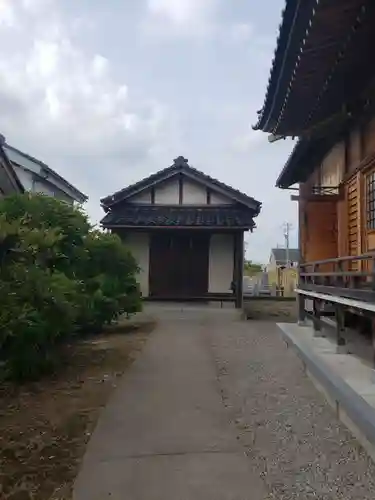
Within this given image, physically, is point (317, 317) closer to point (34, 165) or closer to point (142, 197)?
point (142, 197)

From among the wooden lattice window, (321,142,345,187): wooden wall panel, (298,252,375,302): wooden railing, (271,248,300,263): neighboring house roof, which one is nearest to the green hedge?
(298,252,375,302): wooden railing

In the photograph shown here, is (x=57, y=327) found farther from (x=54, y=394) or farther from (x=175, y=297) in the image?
(x=175, y=297)

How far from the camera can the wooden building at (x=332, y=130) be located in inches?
189

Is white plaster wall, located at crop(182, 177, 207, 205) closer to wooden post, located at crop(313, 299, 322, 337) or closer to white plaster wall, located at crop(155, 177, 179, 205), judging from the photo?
white plaster wall, located at crop(155, 177, 179, 205)

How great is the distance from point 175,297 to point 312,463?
1285 cm

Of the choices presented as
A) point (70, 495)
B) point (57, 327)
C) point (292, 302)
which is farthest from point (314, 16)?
point (292, 302)

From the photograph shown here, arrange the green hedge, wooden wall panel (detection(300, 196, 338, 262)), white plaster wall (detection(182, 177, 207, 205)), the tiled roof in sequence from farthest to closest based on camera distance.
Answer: white plaster wall (detection(182, 177, 207, 205)), the tiled roof, wooden wall panel (detection(300, 196, 338, 262)), the green hedge

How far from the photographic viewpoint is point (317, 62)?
18.1 ft

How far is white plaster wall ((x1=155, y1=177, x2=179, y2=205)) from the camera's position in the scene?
1789 centimetres

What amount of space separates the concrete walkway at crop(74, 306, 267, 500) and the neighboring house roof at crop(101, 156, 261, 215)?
10.6 metres

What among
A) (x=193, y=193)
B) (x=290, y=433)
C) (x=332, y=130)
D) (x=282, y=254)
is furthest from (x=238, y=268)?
(x=282, y=254)

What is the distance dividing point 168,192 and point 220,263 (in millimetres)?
3312

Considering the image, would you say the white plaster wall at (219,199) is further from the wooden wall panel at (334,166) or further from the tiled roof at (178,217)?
the wooden wall panel at (334,166)

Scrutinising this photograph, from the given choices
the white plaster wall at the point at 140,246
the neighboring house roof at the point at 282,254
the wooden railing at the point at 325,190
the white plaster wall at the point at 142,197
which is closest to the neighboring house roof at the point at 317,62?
the wooden railing at the point at 325,190
